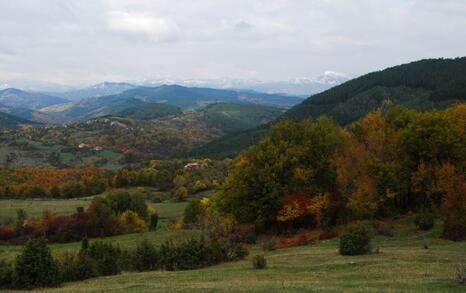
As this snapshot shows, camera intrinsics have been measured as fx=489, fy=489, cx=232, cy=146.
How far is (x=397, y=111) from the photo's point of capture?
2813 inches

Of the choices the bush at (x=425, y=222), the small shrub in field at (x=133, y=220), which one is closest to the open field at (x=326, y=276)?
the bush at (x=425, y=222)

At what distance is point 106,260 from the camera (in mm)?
37438

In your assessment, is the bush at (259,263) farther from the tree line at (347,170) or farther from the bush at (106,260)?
the tree line at (347,170)

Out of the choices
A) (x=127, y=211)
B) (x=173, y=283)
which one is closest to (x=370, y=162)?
(x=173, y=283)

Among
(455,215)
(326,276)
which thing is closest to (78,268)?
(326,276)

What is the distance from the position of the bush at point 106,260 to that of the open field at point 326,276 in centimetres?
292

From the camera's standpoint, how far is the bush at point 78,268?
114ft

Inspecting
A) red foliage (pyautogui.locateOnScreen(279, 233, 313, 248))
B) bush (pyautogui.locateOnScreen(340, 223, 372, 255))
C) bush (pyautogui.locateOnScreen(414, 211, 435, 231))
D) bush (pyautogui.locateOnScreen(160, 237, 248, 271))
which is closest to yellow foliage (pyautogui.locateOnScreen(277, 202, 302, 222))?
red foliage (pyautogui.locateOnScreen(279, 233, 313, 248))

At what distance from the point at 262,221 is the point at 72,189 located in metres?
126

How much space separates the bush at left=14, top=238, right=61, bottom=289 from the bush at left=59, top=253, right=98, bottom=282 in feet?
5.25

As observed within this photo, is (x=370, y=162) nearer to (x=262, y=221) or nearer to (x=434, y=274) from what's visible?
(x=262, y=221)

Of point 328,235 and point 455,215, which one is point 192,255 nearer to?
point 328,235

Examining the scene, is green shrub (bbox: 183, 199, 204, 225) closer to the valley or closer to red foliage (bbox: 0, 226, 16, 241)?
the valley

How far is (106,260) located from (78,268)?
2797 millimetres
